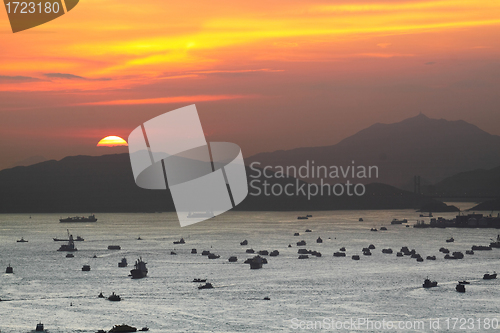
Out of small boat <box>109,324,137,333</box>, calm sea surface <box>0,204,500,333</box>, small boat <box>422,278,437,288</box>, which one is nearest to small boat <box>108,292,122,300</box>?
calm sea surface <box>0,204,500,333</box>

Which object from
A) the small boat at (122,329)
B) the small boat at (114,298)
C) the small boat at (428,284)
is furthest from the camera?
the small boat at (428,284)

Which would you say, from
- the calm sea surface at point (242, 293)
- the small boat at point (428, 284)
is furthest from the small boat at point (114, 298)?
the small boat at point (428, 284)

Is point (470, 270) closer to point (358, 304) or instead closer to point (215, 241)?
point (358, 304)

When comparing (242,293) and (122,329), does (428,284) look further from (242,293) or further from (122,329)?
(122,329)

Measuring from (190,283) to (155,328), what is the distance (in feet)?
61.1

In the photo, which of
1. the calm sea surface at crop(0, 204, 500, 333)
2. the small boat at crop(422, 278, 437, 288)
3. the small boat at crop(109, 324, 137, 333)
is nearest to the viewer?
the small boat at crop(109, 324, 137, 333)

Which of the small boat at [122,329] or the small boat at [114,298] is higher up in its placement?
the small boat at [114,298]

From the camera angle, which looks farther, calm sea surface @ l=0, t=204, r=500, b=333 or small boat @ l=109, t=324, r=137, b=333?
calm sea surface @ l=0, t=204, r=500, b=333

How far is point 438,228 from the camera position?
159500mm

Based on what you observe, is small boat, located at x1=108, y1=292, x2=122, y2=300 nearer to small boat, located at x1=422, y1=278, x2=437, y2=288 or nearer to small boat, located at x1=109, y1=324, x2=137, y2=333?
small boat, located at x1=109, y1=324, x2=137, y2=333

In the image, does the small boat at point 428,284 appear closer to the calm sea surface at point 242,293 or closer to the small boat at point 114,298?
the calm sea surface at point 242,293

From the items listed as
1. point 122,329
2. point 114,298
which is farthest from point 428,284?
point 122,329

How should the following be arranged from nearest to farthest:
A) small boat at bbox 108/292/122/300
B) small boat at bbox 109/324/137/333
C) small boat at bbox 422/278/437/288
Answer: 1. small boat at bbox 109/324/137/333
2. small boat at bbox 108/292/122/300
3. small boat at bbox 422/278/437/288

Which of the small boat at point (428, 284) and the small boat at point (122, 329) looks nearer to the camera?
the small boat at point (122, 329)
